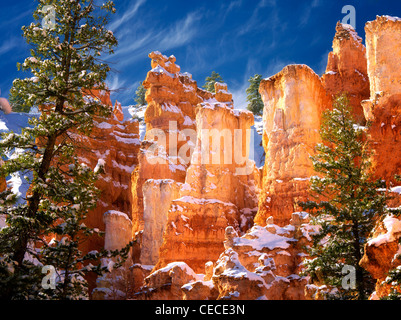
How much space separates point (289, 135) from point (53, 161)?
2404 cm

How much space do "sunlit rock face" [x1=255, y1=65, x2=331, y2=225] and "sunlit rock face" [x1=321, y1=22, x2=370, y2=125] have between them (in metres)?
1.35

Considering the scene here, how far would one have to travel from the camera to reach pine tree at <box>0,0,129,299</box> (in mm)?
13617

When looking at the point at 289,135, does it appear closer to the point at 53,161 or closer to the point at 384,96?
the point at 384,96

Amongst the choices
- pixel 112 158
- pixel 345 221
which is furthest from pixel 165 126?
pixel 345 221

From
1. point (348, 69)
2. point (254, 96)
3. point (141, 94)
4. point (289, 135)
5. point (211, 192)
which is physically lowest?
point (211, 192)

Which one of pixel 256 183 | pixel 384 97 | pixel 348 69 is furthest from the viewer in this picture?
pixel 256 183

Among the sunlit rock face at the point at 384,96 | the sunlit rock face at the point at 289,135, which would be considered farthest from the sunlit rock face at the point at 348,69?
the sunlit rock face at the point at 384,96

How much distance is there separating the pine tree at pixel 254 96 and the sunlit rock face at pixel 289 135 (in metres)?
36.9

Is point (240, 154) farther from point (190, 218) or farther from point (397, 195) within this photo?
point (397, 195)

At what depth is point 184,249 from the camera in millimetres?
36594

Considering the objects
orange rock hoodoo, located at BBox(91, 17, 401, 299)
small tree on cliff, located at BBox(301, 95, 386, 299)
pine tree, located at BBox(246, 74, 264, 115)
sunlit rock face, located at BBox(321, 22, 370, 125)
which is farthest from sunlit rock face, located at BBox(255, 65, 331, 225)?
pine tree, located at BBox(246, 74, 264, 115)

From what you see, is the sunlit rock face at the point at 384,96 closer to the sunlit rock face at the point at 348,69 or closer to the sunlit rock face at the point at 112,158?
the sunlit rock face at the point at 348,69

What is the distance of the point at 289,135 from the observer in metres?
36.1
